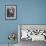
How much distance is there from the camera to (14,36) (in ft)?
14.4

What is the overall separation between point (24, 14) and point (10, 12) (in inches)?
18.7

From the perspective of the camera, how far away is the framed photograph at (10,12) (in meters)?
4.50

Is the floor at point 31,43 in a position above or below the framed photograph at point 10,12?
below

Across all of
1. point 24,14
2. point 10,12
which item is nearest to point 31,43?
point 24,14

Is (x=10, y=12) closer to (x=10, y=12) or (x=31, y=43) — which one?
(x=10, y=12)

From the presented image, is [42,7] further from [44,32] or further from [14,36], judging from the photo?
[14,36]

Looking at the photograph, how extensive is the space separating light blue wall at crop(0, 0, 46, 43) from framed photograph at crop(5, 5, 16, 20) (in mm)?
101

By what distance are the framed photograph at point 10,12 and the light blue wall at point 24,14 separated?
0.10 m

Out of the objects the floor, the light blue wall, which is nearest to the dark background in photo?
the light blue wall

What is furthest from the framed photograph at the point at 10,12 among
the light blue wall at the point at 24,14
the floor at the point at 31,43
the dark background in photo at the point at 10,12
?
the floor at the point at 31,43

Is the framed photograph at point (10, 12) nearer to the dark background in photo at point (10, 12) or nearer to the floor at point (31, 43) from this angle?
the dark background in photo at point (10, 12)

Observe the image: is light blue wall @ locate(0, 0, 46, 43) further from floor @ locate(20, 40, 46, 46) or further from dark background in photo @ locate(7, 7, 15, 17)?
floor @ locate(20, 40, 46, 46)

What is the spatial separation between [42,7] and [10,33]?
1.38m

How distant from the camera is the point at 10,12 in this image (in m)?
4.52
